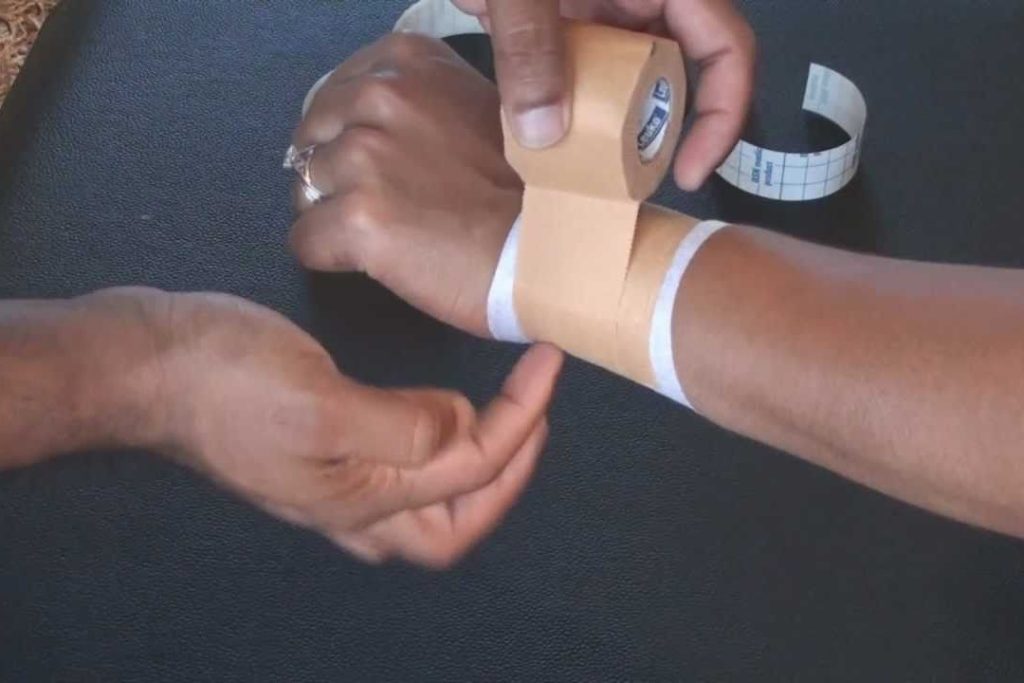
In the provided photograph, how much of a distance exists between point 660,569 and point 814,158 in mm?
285

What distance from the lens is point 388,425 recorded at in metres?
0.61

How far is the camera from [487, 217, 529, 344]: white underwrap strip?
0.71 metres

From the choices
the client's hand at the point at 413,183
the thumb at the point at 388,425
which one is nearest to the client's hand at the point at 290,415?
the thumb at the point at 388,425

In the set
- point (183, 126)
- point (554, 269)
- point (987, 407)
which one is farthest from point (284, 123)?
point (987, 407)

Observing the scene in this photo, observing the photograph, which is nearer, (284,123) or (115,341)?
(115,341)

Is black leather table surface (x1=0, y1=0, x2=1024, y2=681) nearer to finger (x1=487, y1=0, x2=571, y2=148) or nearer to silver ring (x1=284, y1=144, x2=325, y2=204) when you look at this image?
silver ring (x1=284, y1=144, x2=325, y2=204)

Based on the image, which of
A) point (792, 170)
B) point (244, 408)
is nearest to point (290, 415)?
point (244, 408)

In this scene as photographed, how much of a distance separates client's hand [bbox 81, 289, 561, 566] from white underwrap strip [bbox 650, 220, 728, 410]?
5 centimetres

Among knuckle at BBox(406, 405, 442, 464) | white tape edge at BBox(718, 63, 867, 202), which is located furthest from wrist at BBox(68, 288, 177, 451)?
white tape edge at BBox(718, 63, 867, 202)

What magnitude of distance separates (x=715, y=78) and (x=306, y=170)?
0.25 metres

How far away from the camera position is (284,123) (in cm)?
93

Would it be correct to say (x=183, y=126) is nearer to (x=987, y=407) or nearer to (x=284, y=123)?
(x=284, y=123)

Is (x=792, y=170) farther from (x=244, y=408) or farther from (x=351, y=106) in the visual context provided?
(x=244, y=408)

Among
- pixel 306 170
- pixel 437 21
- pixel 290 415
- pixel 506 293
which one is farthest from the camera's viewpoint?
pixel 437 21
